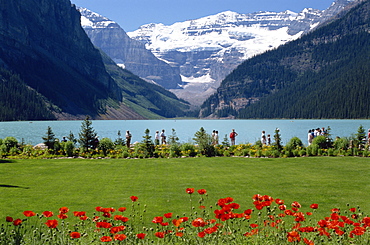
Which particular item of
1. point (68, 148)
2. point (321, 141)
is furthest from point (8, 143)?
point (321, 141)

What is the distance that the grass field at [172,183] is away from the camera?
1288cm

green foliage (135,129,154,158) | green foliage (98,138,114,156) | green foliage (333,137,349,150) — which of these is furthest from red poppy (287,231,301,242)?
green foliage (333,137,349,150)

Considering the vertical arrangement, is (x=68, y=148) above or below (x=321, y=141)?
below

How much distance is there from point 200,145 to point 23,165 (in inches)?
524

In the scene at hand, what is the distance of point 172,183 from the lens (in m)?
16.8

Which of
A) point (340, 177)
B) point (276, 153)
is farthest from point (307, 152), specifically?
point (340, 177)

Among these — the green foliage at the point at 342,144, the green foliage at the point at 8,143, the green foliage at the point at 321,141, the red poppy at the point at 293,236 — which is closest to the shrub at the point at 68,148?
the green foliage at the point at 8,143

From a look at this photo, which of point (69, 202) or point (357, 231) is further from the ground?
point (357, 231)

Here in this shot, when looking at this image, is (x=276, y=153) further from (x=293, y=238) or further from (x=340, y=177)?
(x=293, y=238)

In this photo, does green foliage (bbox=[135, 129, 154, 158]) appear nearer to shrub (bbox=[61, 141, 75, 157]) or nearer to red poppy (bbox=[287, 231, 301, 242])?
shrub (bbox=[61, 141, 75, 157])

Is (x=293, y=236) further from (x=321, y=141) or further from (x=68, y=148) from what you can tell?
(x=321, y=141)

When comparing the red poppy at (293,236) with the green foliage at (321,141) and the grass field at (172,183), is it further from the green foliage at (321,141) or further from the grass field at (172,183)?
the green foliage at (321,141)

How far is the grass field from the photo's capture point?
12.9m

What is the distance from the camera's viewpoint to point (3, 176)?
18.4 metres
